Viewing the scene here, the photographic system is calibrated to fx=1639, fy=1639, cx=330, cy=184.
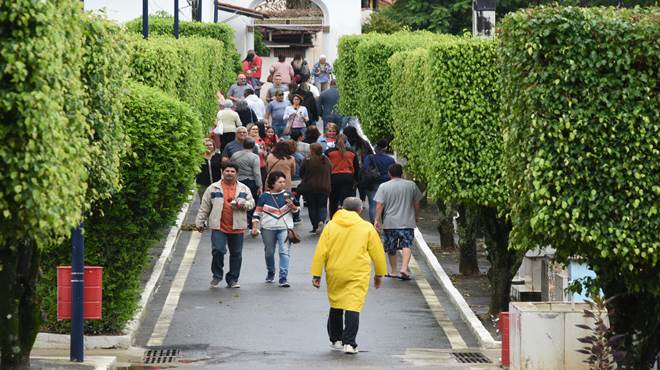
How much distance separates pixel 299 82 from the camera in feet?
144

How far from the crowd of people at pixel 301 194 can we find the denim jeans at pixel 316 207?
0.05ft

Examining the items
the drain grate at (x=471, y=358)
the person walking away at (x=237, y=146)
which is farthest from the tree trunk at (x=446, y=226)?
the drain grate at (x=471, y=358)

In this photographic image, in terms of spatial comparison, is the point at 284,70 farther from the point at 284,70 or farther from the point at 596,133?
the point at 596,133

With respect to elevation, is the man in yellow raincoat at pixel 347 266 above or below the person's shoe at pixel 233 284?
above

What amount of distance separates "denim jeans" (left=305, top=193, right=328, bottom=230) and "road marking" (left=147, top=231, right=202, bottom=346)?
1906mm

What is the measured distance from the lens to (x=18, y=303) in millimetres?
13531

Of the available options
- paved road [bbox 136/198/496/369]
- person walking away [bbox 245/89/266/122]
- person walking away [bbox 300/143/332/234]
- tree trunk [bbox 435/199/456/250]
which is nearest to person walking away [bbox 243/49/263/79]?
person walking away [bbox 245/89/266/122]

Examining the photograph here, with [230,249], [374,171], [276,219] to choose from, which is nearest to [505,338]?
[230,249]

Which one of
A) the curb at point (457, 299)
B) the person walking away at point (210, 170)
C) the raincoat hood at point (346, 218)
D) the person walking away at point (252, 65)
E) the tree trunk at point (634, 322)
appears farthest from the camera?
the person walking away at point (252, 65)

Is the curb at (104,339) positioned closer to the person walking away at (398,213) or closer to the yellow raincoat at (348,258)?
the yellow raincoat at (348,258)

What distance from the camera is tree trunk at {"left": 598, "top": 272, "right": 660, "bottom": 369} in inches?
574

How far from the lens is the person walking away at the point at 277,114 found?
115 feet

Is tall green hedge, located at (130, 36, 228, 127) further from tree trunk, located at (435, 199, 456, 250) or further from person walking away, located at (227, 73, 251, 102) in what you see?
tree trunk, located at (435, 199, 456, 250)

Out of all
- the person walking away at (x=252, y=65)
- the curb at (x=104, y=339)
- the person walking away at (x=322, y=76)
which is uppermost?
the person walking away at (x=252, y=65)
